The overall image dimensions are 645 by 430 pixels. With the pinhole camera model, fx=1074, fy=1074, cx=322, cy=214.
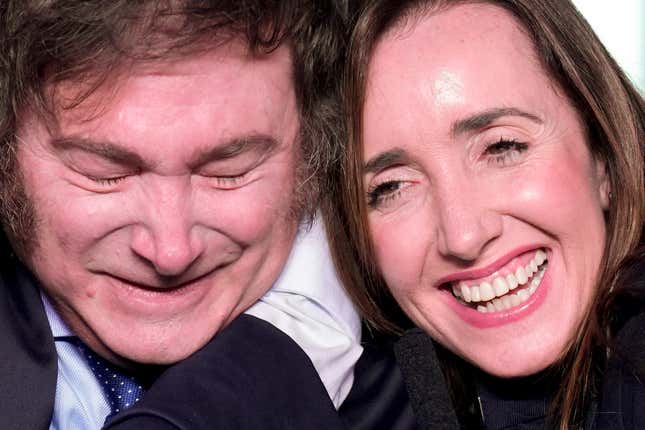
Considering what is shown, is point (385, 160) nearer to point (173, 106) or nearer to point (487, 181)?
point (487, 181)

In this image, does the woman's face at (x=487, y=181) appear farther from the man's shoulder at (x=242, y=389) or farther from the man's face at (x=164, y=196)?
the man's shoulder at (x=242, y=389)

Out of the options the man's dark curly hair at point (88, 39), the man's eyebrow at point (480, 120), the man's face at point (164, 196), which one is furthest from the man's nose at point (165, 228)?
the man's eyebrow at point (480, 120)

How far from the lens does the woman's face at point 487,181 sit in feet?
7.28

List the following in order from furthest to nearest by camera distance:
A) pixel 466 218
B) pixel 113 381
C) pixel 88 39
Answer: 1. pixel 113 381
2. pixel 466 218
3. pixel 88 39

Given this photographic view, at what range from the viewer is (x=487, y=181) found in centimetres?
224

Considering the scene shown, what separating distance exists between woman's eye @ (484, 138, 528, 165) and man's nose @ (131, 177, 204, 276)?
65cm

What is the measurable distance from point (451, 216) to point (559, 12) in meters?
0.53

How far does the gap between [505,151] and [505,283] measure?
28cm

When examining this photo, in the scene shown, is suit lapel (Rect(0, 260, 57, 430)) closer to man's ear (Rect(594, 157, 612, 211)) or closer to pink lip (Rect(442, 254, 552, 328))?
pink lip (Rect(442, 254, 552, 328))

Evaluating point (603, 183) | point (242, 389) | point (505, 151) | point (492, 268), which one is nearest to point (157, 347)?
point (242, 389)

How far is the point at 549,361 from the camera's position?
7.48 ft

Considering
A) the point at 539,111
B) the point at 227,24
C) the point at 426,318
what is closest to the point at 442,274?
the point at 426,318

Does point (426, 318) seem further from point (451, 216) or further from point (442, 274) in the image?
point (451, 216)

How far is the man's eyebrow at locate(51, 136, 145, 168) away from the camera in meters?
2.01
